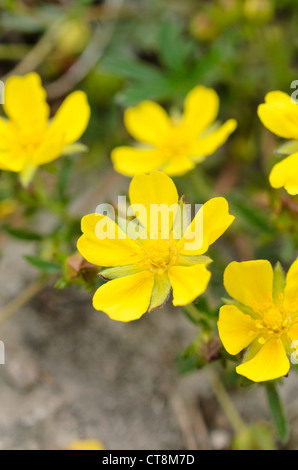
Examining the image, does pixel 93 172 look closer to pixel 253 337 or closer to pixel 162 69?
pixel 162 69

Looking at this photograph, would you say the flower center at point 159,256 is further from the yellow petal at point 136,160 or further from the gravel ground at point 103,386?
the gravel ground at point 103,386

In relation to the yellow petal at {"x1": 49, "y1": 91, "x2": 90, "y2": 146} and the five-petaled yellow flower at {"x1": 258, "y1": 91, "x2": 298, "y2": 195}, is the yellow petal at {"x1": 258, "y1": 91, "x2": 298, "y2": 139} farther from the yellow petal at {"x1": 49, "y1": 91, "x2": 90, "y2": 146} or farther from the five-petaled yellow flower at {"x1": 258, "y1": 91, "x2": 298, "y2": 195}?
the yellow petal at {"x1": 49, "y1": 91, "x2": 90, "y2": 146}

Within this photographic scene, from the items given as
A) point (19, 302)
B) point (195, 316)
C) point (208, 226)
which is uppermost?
point (208, 226)

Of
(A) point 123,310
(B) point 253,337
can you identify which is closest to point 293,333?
(B) point 253,337

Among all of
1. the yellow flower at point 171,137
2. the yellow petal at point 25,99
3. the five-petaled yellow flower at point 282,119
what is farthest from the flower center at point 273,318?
the yellow petal at point 25,99

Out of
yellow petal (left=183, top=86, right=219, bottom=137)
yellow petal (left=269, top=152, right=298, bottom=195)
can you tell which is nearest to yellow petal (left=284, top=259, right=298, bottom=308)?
yellow petal (left=269, top=152, right=298, bottom=195)

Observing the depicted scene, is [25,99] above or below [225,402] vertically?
above

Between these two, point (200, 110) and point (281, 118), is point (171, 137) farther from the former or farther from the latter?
point (281, 118)

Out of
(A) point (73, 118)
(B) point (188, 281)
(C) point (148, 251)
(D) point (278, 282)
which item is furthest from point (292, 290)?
(A) point (73, 118)
